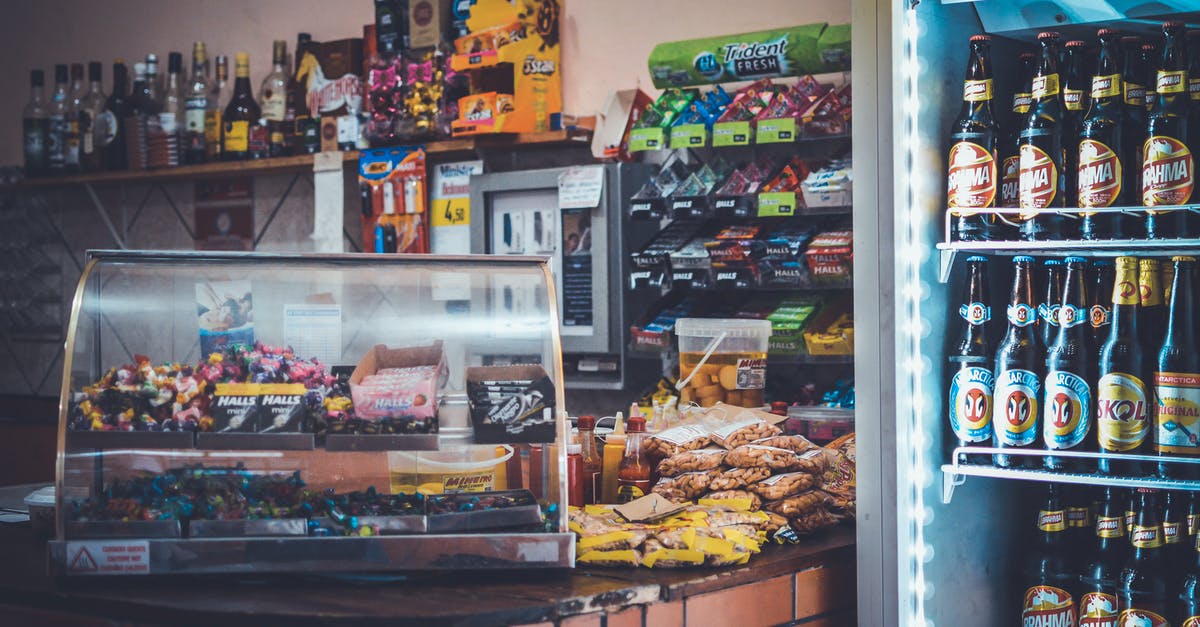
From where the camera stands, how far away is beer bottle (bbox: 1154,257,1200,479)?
7.00 feet

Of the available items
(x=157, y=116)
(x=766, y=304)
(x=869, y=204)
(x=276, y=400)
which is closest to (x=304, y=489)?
(x=276, y=400)

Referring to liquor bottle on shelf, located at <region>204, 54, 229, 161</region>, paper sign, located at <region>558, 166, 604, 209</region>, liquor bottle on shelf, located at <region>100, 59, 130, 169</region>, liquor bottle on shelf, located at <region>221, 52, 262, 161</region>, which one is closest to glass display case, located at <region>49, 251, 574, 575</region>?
paper sign, located at <region>558, 166, 604, 209</region>

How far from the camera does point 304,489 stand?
86.7 inches

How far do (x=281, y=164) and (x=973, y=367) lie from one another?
3.99 metres

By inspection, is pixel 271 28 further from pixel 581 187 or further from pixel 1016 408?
pixel 1016 408

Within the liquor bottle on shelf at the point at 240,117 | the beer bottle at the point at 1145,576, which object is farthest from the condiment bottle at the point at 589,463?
the liquor bottle on shelf at the point at 240,117

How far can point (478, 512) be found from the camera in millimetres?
2170

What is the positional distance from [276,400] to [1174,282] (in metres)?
1.61

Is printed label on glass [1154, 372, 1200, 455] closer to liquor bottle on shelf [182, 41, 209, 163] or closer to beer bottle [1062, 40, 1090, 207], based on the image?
beer bottle [1062, 40, 1090, 207]

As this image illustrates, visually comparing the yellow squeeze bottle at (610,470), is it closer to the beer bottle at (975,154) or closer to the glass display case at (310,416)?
the glass display case at (310,416)

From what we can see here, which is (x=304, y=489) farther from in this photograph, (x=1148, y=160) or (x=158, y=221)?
(x=158, y=221)

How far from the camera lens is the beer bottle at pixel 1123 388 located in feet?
7.19

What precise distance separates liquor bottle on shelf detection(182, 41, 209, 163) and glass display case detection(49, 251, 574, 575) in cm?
384

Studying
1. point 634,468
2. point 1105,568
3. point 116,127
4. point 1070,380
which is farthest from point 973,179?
point 116,127
